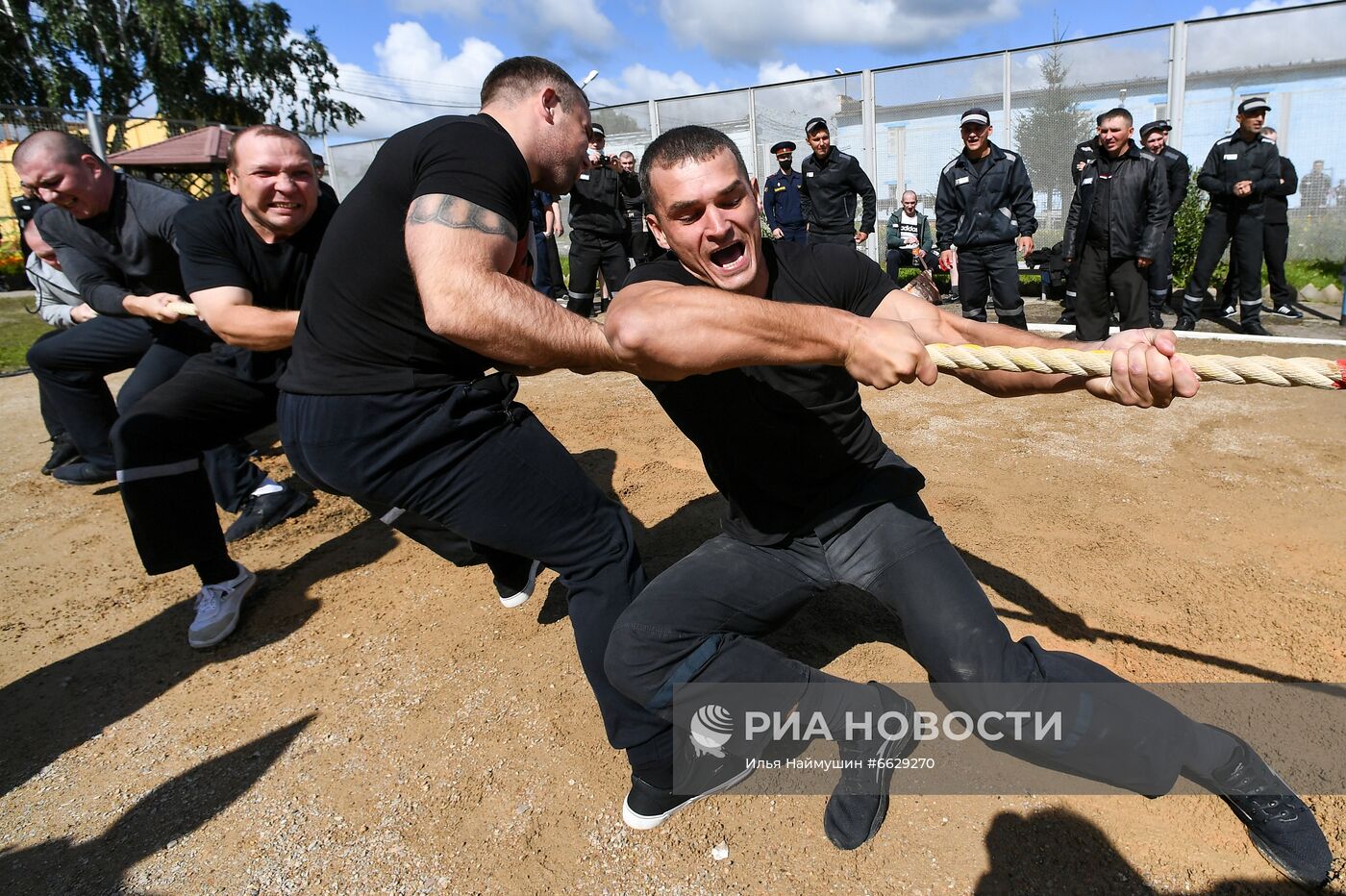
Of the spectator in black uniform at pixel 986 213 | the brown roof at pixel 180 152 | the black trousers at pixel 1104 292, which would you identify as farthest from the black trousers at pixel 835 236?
the brown roof at pixel 180 152

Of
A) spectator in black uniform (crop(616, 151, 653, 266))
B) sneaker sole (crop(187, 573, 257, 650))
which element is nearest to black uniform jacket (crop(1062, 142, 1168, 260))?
spectator in black uniform (crop(616, 151, 653, 266))

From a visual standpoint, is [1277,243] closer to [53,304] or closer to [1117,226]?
[1117,226]

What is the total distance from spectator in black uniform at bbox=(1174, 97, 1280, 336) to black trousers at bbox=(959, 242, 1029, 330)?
81.9 inches

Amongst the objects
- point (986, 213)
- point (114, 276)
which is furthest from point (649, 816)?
point (986, 213)

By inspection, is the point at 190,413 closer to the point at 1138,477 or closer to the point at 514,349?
the point at 514,349

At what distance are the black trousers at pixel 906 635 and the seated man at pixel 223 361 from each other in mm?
1752

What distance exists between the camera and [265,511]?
4.36 m

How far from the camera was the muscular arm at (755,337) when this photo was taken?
1.69 metres

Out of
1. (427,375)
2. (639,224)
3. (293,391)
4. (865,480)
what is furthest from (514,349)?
(639,224)

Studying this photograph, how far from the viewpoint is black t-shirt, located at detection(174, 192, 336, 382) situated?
2971mm

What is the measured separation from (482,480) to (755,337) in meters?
0.91

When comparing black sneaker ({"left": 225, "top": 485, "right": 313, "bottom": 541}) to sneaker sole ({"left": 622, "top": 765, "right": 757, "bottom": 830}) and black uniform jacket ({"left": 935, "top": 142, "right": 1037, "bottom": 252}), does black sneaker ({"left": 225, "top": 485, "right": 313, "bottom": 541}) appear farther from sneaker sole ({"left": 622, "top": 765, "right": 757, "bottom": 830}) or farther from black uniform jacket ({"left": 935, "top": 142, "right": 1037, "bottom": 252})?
black uniform jacket ({"left": 935, "top": 142, "right": 1037, "bottom": 252})

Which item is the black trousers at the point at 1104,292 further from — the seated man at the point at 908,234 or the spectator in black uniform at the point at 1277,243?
the seated man at the point at 908,234

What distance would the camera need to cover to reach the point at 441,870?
2.02 m
